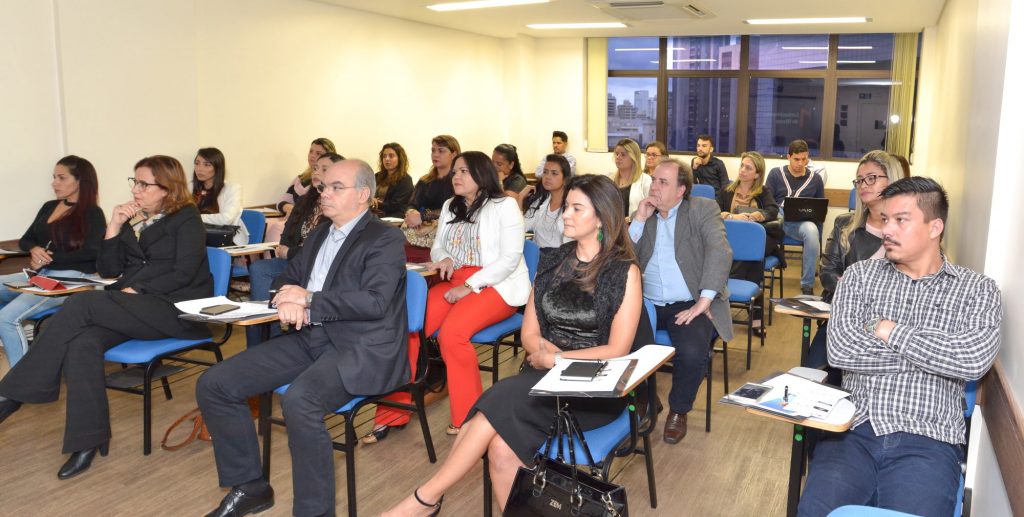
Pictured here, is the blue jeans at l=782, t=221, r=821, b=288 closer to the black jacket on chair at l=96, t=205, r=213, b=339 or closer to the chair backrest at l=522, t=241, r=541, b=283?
the chair backrest at l=522, t=241, r=541, b=283

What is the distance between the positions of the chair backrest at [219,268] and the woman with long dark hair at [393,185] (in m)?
3.24

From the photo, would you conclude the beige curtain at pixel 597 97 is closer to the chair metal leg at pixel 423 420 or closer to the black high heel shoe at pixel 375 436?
the black high heel shoe at pixel 375 436

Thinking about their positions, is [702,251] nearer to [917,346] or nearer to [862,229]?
[862,229]

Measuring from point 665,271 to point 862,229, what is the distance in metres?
0.96

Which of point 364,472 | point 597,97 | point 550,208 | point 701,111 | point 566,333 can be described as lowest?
point 364,472

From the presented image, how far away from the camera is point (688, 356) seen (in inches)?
155

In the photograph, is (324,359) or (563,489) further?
(324,359)

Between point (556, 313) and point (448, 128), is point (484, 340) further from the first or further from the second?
point (448, 128)

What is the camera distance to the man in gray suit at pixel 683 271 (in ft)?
13.1

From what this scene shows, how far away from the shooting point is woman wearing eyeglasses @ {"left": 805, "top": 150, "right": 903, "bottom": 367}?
12.5ft

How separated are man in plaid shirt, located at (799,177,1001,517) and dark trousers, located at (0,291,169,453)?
3.05 metres

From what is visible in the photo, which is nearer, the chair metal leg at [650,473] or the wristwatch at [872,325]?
the wristwatch at [872,325]

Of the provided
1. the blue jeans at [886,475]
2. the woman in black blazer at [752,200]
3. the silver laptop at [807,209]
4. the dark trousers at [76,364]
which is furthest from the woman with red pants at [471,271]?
the silver laptop at [807,209]

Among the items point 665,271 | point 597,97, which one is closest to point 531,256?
point 665,271
